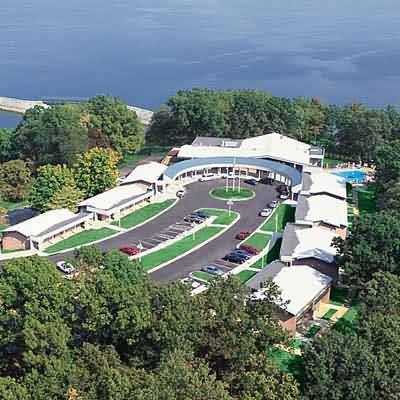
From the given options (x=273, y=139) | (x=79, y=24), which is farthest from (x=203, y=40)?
(x=273, y=139)

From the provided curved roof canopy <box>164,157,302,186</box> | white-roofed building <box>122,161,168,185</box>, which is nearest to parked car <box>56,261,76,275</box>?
white-roofed building <box>122,161,168,185</box>

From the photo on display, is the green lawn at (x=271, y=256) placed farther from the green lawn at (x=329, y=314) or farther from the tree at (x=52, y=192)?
the tree at (x=52, y=192)

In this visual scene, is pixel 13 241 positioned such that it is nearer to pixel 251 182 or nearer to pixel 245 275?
pixel 245 275

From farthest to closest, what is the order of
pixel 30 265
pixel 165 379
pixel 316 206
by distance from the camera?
1. pixel 316 206
2. pixel 30 265
3. pixel 165 379

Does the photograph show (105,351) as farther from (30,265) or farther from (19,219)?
(19,219)

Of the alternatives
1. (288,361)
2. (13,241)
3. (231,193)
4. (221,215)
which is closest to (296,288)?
(288,361)

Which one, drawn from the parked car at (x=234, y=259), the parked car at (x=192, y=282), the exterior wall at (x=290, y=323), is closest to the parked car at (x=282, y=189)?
the parked car at (x=234, y=259)
